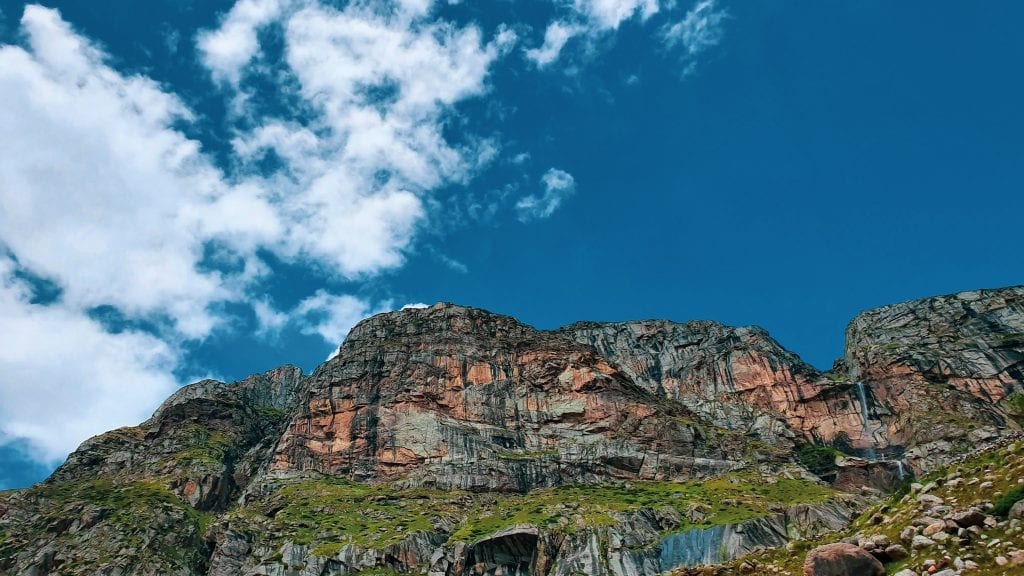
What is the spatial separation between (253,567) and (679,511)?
69898 millimetres

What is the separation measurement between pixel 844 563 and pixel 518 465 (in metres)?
130

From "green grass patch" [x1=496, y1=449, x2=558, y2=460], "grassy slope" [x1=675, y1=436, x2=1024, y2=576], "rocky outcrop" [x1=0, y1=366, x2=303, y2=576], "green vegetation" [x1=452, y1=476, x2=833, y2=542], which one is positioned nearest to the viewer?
"grassy slope" [x1=675, y1=436, x2=1024, y2=576]

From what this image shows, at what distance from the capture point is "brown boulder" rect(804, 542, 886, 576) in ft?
90.5

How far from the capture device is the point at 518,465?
15500 cm

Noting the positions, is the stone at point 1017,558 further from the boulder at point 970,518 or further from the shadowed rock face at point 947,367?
the shadowed rock face at point 947,367

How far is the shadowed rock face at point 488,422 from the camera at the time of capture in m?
156

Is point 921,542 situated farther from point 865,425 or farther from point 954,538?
point 865,425

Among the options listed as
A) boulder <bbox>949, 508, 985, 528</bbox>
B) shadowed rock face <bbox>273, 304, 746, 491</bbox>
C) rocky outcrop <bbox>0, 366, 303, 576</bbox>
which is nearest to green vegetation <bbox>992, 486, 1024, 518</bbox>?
boulder <bbox>949, 508, 985, 528</bbox>

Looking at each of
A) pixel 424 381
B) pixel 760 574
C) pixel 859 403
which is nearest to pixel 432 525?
pixel 424 381

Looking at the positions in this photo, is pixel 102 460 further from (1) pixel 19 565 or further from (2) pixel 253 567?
(2) pixel 253 567

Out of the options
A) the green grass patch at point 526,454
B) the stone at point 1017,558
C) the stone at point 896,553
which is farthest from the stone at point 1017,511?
the green grass patch at point 526,454

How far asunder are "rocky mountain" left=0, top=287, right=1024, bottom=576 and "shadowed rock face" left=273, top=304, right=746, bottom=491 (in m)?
0.51

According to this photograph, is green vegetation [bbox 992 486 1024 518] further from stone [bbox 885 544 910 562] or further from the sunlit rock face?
the sunlit rock face

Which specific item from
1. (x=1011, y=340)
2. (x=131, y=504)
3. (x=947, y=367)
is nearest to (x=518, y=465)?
(x=131, y=504)
